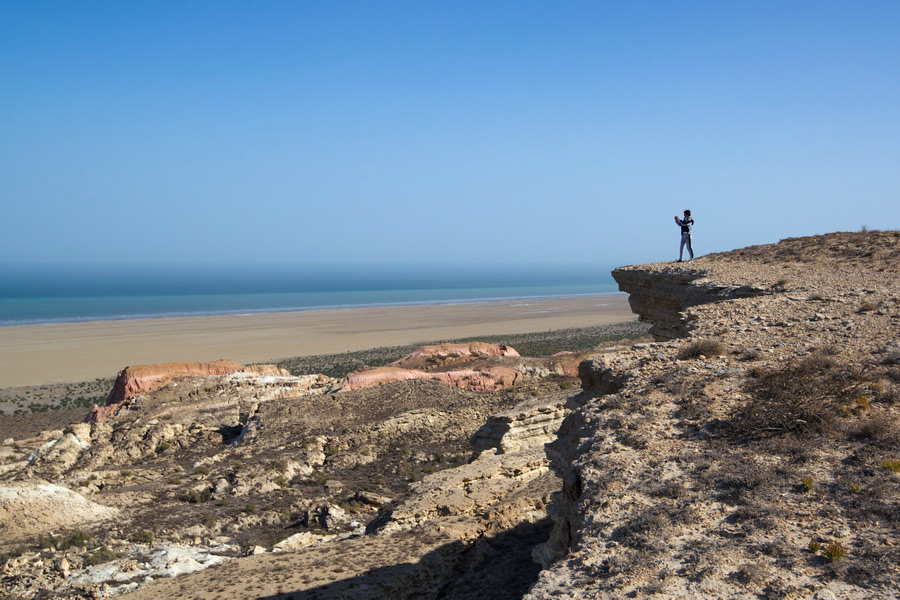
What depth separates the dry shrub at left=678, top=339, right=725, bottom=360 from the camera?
9.35 meters

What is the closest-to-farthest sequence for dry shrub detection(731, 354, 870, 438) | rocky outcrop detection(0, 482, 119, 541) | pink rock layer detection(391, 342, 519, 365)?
dry shrub detection(731, 354, 870, 438) → rocky outcrop detection(0, 482, 119, 541) → pink rock layer detection(391, 342, 519, 365)

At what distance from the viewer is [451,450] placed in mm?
17641

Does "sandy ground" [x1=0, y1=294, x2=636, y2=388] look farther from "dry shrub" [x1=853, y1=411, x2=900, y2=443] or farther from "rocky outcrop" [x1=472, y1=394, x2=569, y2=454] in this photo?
"dry shrub" [x1=853, y1=411, x2=900, y2=443]

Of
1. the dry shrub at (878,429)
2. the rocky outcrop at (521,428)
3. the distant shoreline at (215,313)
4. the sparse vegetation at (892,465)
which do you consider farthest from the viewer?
the distant shoreline at (215,313)

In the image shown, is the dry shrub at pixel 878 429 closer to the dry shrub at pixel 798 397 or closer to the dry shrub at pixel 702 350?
the dry shrub at pixel 798 397

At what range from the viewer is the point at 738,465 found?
630 cm

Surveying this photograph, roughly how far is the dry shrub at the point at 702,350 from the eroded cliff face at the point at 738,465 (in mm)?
20

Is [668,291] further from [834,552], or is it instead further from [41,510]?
[41,510]

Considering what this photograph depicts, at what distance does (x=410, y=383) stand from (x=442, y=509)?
31.7 ft

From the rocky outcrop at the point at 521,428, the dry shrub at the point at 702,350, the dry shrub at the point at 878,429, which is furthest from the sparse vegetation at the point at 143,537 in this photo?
the dry shrub at the point at 878,429

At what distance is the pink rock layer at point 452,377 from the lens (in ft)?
71.8

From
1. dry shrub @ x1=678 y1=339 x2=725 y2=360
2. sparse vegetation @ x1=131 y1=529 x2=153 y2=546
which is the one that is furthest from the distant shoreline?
dry shrub @ x1=678 y1=339 x2=725 y2=360

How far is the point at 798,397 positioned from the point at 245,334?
5493cm

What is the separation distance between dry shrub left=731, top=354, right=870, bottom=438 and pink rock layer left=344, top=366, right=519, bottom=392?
14838 mm
